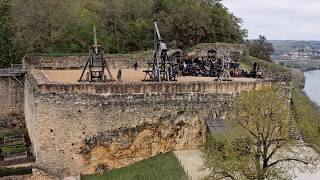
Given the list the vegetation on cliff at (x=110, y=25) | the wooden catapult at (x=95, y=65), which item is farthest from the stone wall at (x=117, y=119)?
the vegetation on cliff at (x=110, y=25)

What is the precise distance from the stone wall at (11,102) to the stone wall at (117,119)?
989 cm

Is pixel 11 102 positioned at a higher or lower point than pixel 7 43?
lower

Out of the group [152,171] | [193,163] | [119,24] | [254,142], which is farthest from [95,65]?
[119,24]

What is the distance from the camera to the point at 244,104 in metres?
21.5

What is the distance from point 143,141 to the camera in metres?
26.5

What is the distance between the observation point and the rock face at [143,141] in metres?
26.0

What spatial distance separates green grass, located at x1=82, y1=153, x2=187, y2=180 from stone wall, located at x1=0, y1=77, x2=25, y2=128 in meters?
12.9

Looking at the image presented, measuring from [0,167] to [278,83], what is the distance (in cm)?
1522

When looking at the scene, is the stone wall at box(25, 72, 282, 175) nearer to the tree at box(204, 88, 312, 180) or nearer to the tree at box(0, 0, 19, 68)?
the tree at box(204, 88, 312, 180)

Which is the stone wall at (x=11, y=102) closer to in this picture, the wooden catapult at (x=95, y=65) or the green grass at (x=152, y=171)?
the wooden catapult at (x=95, y=65)

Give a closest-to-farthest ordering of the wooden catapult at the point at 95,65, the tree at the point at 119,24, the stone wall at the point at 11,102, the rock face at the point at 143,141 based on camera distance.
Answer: the rock face at the point at 143,141
the wooden catapult at the point at 95,65
the stone wall at the point at 11,102
the tree at the point at 119,24

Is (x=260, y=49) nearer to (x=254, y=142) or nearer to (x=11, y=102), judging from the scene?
(x=11, y=102)

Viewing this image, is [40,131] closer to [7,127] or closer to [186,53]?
[7,127]

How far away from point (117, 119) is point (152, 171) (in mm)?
3051
